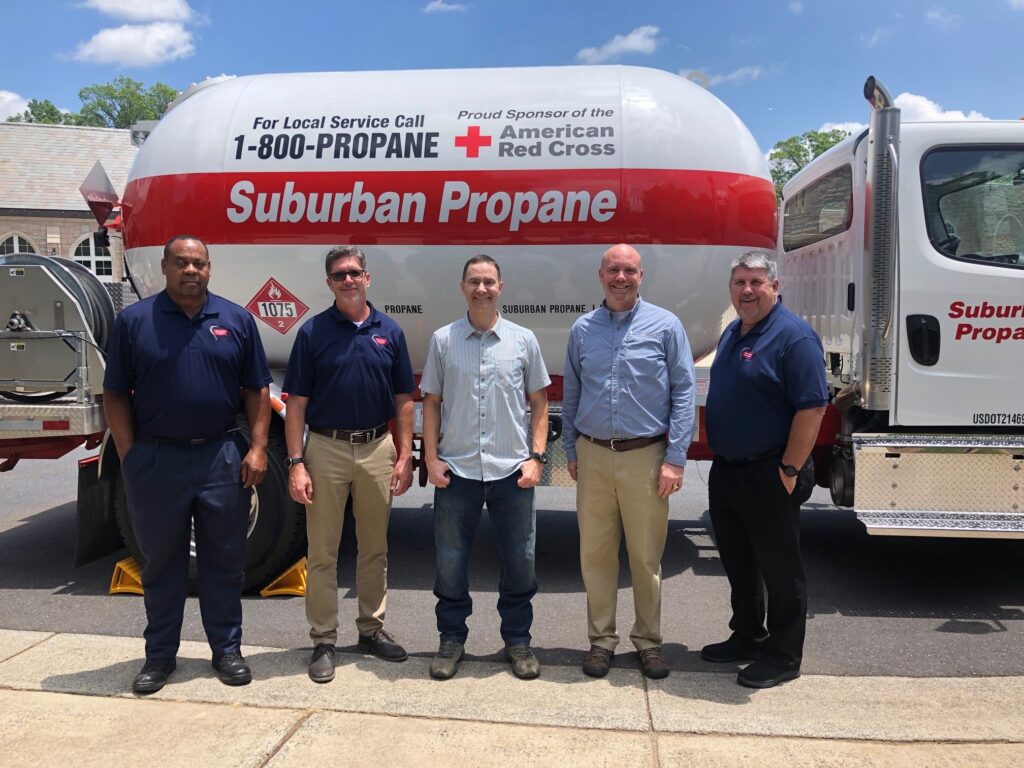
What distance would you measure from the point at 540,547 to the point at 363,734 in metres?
2.77

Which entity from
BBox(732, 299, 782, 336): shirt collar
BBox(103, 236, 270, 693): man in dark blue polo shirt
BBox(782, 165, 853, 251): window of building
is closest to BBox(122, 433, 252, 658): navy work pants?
BBox(103, 236, 270, 693): man in dark blue polo shirt

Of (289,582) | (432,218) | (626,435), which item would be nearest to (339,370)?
(626,435)

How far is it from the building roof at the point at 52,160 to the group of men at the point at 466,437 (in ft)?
105

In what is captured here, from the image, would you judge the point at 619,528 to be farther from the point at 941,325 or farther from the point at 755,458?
the point at 941,325

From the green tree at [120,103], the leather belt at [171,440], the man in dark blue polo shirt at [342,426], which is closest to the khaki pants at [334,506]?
the man in dark blue polo shirt at [342,426]

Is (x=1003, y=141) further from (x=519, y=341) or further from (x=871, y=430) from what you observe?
(x=519, y=341)

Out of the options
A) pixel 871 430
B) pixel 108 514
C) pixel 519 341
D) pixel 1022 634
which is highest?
pixel 519 341

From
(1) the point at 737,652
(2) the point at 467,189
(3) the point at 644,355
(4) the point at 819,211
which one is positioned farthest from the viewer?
(4) the point at 819,211

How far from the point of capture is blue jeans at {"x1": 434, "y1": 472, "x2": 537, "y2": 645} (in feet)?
11.5

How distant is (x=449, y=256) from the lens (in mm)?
4664

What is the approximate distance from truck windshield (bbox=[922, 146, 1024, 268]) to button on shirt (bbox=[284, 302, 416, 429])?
10.00 feet

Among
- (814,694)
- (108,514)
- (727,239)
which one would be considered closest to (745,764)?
(814,694)

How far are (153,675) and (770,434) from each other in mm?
2834

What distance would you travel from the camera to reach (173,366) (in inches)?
132
